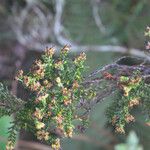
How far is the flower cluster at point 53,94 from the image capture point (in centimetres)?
118

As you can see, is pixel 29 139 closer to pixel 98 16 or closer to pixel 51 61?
pixel 98 16

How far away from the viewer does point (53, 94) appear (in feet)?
3.95

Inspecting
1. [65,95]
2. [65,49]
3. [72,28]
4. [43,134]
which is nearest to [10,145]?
[43,134]

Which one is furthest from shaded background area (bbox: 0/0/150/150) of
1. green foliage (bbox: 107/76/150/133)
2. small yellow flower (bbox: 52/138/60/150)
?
small yellow flower (bbox: 52/138/60/150)

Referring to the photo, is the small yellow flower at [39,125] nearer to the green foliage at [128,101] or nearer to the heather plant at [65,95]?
the heather plant at [65,95]

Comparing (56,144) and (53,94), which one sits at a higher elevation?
(53,94)

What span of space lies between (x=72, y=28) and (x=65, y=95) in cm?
262

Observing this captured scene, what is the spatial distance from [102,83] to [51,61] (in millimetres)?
184

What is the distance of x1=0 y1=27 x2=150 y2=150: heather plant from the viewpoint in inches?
47.0

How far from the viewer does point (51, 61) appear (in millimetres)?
1230

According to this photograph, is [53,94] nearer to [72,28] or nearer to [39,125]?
[39,125]

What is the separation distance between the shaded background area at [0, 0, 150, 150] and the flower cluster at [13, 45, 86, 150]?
2261mm

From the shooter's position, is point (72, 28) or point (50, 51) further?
point (72, 28)

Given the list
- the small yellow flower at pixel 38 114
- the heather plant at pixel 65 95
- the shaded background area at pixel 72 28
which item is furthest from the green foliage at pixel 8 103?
the shaded background area at pixel 72 28
